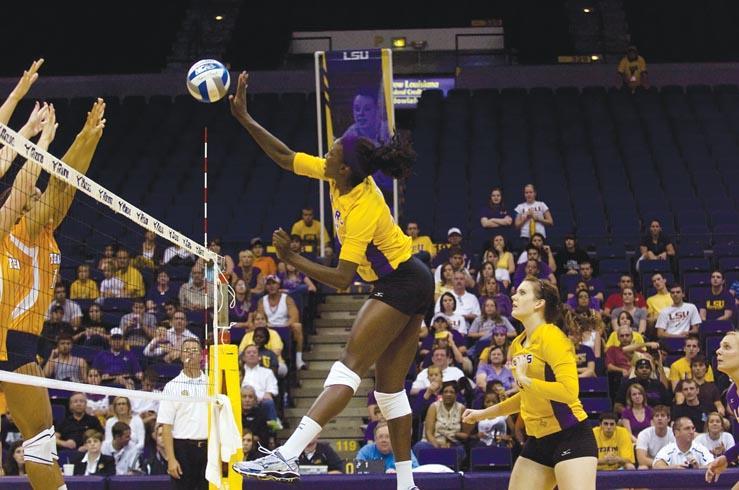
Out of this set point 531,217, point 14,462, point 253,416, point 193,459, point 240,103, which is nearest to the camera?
point 240,103

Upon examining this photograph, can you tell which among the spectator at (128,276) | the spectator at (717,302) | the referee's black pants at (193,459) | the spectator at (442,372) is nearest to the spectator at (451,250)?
the spectator at (442,372)

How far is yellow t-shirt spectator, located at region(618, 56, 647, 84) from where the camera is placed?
2283 centimetres

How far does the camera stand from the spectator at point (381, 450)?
35.6ft

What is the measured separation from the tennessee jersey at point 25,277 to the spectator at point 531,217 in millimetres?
11056

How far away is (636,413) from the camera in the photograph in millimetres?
11820

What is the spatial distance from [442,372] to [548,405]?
5766 millimetres

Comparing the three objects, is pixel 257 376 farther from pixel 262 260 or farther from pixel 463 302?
pixel 262 260

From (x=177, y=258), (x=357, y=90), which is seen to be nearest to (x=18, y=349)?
(x=177, y=258)

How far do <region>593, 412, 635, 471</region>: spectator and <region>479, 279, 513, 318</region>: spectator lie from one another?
9.86 ft

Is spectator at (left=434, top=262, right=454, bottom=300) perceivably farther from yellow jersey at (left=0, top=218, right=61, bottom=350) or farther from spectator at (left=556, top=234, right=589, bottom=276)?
yellow jersey at (left=0, top=218, right=61, bottom=350)

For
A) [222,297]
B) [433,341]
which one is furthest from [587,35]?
[222,297]

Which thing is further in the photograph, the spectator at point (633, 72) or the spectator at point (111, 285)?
the spectator at point (633, 72)

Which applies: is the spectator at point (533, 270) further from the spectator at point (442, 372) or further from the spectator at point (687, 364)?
the spectator at point (442, 372)

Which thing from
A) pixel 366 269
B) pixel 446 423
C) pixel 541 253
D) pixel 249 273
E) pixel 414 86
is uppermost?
pixel 414 86
